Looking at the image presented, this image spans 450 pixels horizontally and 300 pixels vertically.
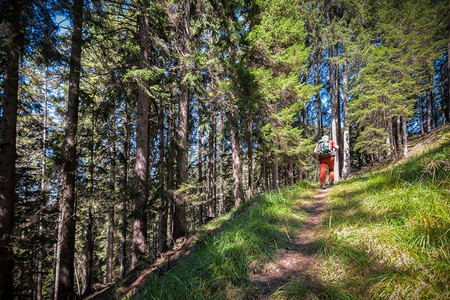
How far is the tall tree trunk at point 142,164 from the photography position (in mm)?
6402

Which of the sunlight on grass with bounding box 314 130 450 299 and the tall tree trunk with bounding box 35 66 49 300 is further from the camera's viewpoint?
the tall tree trunk with bounding box 35 66 49 300

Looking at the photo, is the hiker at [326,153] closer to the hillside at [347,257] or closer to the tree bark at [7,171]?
the hillside at [347,257]

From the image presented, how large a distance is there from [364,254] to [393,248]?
0.92ft

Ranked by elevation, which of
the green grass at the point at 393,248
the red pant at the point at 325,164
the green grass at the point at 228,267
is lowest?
the green grass at the point at 228,267

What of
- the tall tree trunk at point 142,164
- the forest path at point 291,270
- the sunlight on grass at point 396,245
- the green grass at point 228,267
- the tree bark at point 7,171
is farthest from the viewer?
the tall tree trunk at point 142,164

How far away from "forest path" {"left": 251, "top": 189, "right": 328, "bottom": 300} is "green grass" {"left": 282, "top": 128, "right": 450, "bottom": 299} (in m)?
0.08

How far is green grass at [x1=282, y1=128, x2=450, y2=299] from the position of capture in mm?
1432

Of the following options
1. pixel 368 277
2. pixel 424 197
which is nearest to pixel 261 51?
pixel 424 197

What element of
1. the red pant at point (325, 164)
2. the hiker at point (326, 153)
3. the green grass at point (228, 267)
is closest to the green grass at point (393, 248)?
the green grass at point (228, 267)

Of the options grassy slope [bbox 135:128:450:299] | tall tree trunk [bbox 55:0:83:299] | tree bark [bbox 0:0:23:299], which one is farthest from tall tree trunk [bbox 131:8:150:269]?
grassy slope [bbox 135:128:450:299]

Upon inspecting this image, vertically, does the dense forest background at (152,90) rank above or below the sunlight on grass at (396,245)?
above

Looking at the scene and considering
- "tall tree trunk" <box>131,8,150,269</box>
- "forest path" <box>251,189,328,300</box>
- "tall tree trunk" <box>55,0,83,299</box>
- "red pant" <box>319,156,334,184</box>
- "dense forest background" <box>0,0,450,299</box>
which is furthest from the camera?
"red pant" <box>319,156,334,184</box>

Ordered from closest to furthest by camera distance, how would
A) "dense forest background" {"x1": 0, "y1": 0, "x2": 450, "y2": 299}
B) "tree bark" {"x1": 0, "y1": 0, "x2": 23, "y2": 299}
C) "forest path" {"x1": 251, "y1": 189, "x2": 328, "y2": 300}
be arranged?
"forest path" {"x1": 251, "y1": 189, "x2": 328, "y2": 300} → "tree bark" {"x1": 0, "y1": 0, "x2": 23, "y2": 299} → "dense forest background" {"x1": 0, "y1": 0, "x2": 450, "y2": 299}

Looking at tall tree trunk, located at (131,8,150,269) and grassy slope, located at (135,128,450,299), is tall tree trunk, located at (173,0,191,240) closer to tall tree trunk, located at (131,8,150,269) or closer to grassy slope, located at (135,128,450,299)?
tall tree trunk, located at (131,8,150,269)
